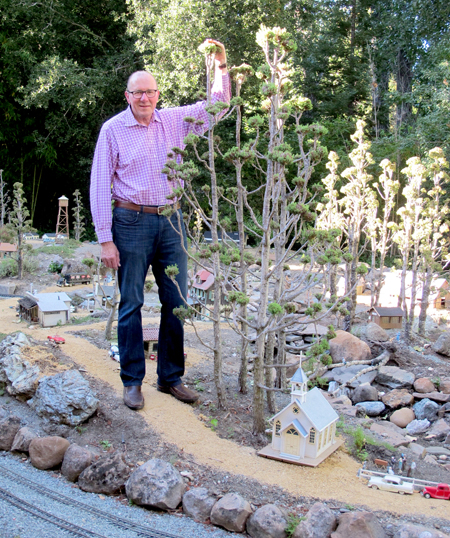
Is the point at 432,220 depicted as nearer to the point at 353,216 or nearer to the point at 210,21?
the point at 353,216

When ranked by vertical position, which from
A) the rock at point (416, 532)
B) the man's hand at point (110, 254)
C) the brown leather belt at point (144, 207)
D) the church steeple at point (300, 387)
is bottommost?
the rock at point (416, 532)

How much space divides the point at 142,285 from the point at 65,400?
0.97 meters

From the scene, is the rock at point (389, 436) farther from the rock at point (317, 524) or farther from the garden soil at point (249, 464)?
the rock at point (317, 524)

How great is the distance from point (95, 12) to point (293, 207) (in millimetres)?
16899

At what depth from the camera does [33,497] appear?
319 centimetres

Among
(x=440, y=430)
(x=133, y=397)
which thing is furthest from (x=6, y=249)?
(x=440, y=430)

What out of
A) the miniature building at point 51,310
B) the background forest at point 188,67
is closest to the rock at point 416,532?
the miniature building at point 51,310

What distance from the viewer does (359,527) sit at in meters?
2.82

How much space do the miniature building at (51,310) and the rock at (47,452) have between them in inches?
122

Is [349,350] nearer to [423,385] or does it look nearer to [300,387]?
[423,385]

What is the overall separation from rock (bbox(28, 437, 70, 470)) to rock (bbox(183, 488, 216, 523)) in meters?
0.92

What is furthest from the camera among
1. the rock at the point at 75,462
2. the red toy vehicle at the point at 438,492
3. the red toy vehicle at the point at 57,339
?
the red toy vehicle at the point at 57,339

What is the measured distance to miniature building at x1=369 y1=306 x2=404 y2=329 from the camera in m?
8.27

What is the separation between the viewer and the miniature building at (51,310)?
649cm
